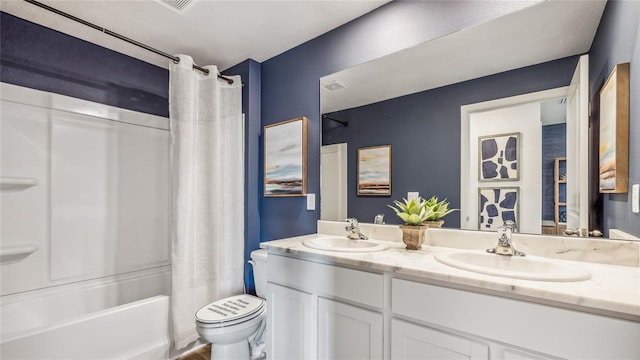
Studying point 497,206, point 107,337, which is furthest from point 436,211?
point 107,337

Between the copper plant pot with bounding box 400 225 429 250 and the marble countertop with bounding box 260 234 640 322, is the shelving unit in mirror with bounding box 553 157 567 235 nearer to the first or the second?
the marble countertop with bounding box 260 234 640 322

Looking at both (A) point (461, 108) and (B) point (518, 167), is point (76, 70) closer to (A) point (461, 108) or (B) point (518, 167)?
(A) point (461, 108)

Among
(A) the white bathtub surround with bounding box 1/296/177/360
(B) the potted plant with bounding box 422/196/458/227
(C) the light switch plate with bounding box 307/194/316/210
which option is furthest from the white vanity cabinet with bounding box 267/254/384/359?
(A) the white bathtub surround with bounding box 1/296/177/360

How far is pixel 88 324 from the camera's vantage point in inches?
59.9

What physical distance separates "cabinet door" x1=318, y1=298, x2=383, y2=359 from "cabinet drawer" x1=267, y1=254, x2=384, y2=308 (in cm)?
5

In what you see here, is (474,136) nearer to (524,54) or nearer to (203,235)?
(524,54)

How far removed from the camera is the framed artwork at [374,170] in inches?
66.2

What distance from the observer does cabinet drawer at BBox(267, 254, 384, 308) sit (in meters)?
1.14

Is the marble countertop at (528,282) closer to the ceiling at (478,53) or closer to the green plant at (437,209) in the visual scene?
the green plant at (437,209)

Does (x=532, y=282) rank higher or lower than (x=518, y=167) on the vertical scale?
lower

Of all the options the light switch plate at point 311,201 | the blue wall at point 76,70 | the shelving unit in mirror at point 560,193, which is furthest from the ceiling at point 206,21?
the shelving unit in mirror at point 560,193

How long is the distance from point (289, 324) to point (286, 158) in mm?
1182

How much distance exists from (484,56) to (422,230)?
3.00 feet

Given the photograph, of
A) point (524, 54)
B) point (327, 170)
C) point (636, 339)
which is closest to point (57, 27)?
point (327, 170)
